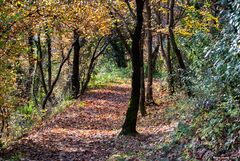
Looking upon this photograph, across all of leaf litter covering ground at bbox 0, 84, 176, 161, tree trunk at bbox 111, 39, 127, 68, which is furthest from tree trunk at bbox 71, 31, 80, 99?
tree trunk at bbox 111, 39, 127, 68

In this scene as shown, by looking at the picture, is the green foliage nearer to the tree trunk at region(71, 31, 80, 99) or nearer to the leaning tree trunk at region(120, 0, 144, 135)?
the tree trunk at region(71, 31, 80, 99)

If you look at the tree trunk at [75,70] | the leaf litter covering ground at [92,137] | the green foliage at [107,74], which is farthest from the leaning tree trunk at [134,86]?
the green foliage at [107,74]

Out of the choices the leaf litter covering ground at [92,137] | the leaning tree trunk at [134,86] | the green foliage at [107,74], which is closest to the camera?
the leaf litter covering ground at [92,137]

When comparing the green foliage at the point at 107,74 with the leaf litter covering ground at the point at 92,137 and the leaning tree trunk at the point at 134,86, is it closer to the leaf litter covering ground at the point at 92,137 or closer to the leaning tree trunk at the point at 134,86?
the leaf litter covering ground at the point at 92,137

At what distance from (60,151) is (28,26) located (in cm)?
429

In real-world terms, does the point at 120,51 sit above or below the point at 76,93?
above

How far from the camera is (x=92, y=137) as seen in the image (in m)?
12.1

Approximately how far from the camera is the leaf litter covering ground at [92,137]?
31.5 ft

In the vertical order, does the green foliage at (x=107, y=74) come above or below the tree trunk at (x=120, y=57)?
below

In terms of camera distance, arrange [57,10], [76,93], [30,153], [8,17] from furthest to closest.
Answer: [76,93] → [57,10] → [30,153] → [8,17]

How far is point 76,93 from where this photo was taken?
71.5ft

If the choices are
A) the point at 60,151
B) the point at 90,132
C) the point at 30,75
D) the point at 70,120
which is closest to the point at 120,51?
the point at 30,75

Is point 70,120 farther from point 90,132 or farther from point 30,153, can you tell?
point 30,153

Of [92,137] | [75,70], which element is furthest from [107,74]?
[92,137]
